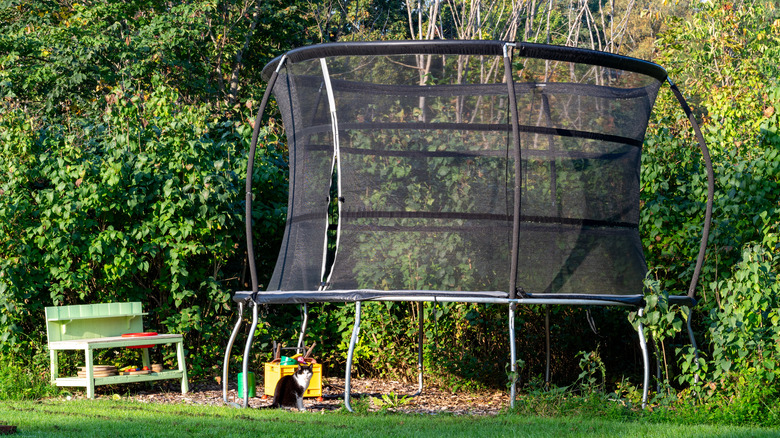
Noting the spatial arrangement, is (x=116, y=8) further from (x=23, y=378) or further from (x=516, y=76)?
(x=516, y=76)

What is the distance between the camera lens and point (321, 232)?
17.5 feet

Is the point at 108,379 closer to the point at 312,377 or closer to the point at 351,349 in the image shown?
the point at 312,377

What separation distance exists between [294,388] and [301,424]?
82cm

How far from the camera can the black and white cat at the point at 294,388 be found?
4930 mm

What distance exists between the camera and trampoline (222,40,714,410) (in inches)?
187

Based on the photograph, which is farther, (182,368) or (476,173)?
(182,368)

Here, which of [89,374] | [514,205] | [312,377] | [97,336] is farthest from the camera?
[97,336]

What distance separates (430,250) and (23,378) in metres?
3.11

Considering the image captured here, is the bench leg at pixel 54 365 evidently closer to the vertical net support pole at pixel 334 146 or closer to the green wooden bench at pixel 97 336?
the green wooden bench at pixel 97 336

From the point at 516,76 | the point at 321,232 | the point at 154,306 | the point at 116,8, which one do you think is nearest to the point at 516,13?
the point at 516,76

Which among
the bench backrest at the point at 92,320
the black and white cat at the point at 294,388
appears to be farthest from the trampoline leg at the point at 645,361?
the bench backrest at the point at 92,320

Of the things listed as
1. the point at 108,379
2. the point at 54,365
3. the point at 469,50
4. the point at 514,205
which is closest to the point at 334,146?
the point at 469,50

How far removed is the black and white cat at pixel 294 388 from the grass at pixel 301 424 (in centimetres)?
20

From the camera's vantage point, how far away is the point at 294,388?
196 inches
